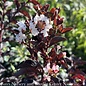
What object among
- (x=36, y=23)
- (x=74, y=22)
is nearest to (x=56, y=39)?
(x=36, y=23)

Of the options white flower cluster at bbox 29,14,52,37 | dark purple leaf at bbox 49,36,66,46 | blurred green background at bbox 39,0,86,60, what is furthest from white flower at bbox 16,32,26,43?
blurred green background at bbox 39,0,86,60

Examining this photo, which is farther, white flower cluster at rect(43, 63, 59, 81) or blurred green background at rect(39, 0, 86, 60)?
blurred green background at rect(39, 0, 86, 60)

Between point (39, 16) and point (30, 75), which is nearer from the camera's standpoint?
point (39, 16)

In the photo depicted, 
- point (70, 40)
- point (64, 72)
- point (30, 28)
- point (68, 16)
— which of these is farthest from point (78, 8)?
point (30, 28)

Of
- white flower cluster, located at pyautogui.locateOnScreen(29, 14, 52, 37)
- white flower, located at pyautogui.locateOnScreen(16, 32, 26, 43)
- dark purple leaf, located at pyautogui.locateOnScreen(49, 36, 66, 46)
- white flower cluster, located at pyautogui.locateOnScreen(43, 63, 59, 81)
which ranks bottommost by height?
white flower cluster, located at pyautogui.locateOnScreen(43, 63, 59, 81)

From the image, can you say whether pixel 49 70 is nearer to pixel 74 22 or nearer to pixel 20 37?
pixel 20 37

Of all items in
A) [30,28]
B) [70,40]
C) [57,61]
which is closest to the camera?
[30,28]

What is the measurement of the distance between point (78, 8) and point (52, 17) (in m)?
2.47

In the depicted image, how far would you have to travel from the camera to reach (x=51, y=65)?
218 cm

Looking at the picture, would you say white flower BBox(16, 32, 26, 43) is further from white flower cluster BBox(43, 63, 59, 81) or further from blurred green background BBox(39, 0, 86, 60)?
blurred green background BBox(39, 0, 86, 60)

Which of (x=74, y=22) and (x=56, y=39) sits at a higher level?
(x=74, y=22)

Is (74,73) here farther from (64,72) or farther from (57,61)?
(64,72)

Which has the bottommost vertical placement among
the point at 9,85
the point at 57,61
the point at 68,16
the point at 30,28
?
the point at 9,85

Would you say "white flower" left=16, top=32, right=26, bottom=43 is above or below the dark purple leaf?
above
